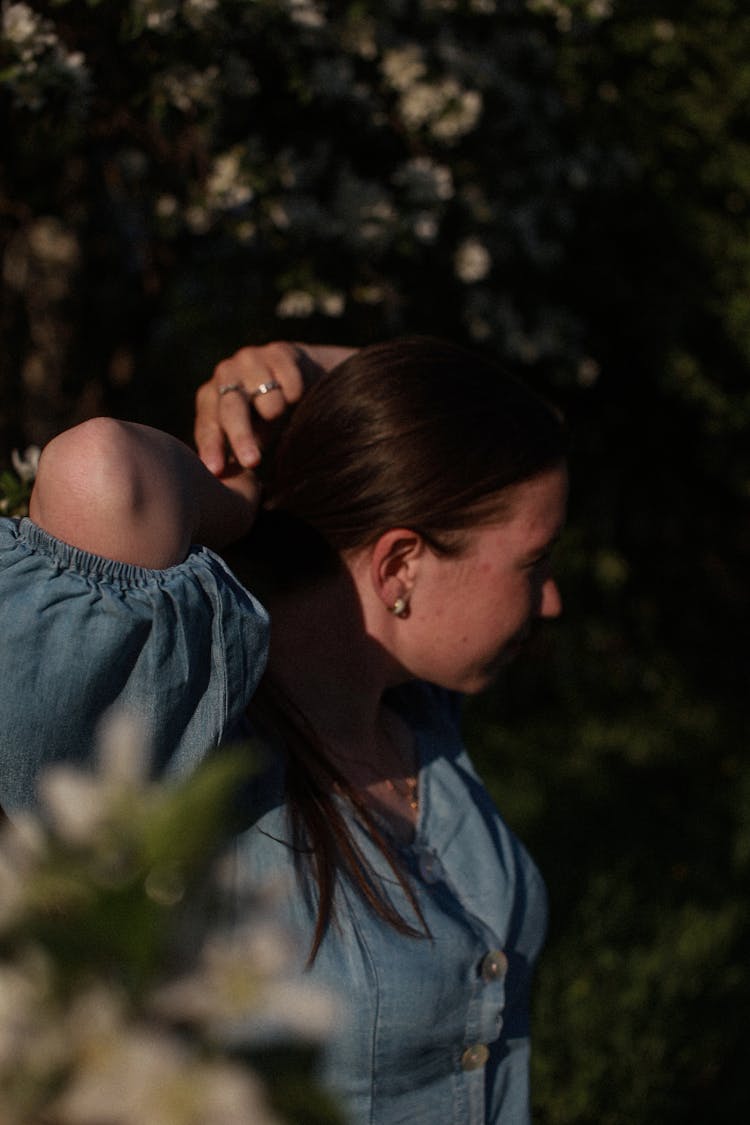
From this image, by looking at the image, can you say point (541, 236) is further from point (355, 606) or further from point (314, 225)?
point (355, 606)

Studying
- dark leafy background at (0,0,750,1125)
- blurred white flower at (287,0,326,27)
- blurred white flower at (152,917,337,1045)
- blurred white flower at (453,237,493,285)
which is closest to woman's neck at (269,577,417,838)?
blurred white flower at (152,917,337,1045)

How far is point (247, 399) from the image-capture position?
1.94 meters

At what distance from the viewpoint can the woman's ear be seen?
5.82ft

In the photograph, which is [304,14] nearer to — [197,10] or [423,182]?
[197,10]

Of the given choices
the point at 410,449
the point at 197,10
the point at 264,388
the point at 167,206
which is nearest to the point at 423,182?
the point at 167,206

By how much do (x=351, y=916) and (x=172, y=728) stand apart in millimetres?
382

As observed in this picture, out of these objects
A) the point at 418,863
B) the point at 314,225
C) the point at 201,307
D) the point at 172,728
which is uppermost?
the point at 172,728

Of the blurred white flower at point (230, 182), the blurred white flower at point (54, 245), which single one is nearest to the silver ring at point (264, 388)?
the blurred white flower at point (230, 182)

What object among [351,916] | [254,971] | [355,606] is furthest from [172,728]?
[254,971]

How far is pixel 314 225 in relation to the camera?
377 centimetres

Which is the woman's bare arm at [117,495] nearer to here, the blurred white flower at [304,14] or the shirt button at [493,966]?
the shirt button at [493,966]

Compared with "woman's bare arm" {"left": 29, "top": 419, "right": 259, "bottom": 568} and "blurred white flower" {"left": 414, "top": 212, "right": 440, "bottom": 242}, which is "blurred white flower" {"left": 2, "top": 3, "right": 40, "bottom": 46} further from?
"woman's bare arm" {"left": 29, "top": 419, "right": 259, "bottom": 568}

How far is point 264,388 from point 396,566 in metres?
0.35

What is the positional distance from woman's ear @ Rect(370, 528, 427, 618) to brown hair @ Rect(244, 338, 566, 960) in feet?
0.05
